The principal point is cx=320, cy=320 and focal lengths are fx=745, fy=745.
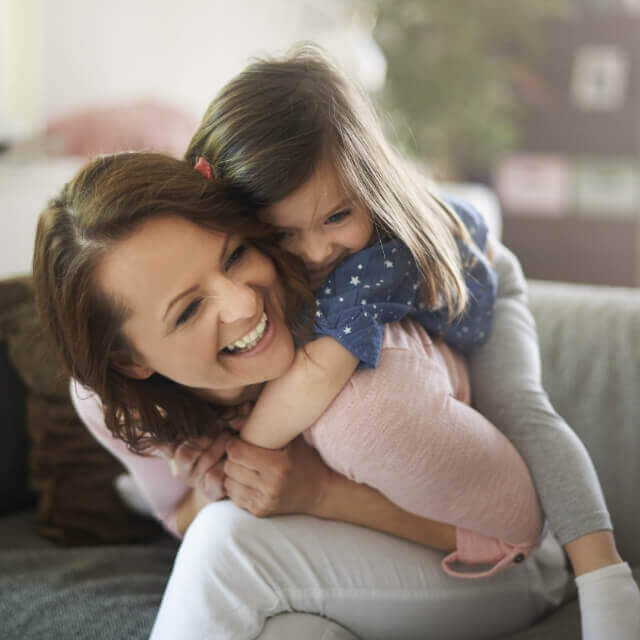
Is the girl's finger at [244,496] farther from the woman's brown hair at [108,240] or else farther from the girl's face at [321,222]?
the girl's face at [321,222]

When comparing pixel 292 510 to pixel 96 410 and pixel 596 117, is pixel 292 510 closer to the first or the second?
pixel 96 410

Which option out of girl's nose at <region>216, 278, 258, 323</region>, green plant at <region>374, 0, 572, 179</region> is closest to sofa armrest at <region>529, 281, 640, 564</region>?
girl's nose at <region>216, 278, 258, 323</region>

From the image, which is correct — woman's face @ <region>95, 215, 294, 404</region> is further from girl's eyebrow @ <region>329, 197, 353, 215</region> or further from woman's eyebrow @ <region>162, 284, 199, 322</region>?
girl's eyebrow @ <region>329, 197, 353, 215</region>

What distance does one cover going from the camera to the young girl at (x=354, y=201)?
2.93ft

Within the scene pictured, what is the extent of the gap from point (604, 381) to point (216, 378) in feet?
2.28

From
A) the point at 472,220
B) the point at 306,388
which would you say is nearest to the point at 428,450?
the point at 306,388

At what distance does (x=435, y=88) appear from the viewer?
3652mm

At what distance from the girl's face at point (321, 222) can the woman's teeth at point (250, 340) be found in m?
0.09

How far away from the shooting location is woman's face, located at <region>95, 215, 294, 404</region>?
885mm

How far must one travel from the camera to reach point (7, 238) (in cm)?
199

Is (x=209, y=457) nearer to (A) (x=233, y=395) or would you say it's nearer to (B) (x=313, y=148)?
(A) (x=233, y=395)

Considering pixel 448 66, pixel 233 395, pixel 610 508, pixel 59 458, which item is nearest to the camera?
Answer: pixel 233 395

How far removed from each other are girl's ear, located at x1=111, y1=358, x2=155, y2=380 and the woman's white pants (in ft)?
0.68

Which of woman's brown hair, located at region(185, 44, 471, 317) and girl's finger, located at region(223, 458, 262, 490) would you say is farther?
girl's finger, located at region(223, 458, 262, 490)
